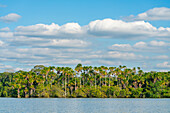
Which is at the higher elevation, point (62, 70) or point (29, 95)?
point (62, 70)

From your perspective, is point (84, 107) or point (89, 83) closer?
point (84, 107)

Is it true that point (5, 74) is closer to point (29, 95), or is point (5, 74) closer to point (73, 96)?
point (29, 95)

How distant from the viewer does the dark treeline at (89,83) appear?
144 m

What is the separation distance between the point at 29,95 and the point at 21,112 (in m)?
89.8

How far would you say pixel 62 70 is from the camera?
155000 mm

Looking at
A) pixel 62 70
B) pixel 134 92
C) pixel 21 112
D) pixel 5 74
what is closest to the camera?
pixel 21 112

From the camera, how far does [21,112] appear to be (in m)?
58.0

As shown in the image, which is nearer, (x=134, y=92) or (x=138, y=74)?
(x=134, y=92)

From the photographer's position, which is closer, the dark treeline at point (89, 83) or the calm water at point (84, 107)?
the calm water at point (84, 107)

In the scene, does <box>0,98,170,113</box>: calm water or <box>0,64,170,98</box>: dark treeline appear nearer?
<box>0,98,170,113</box>: calm water

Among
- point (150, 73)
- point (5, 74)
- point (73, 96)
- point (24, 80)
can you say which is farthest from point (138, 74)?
point (5, 74)

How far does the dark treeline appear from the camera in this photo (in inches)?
5669

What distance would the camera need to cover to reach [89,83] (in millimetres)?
162250

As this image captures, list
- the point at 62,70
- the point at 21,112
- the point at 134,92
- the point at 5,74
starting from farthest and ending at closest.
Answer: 1. the point at 5,74
2. the point at 62,70
3. the point at 134,92
4. the point at 21,112
